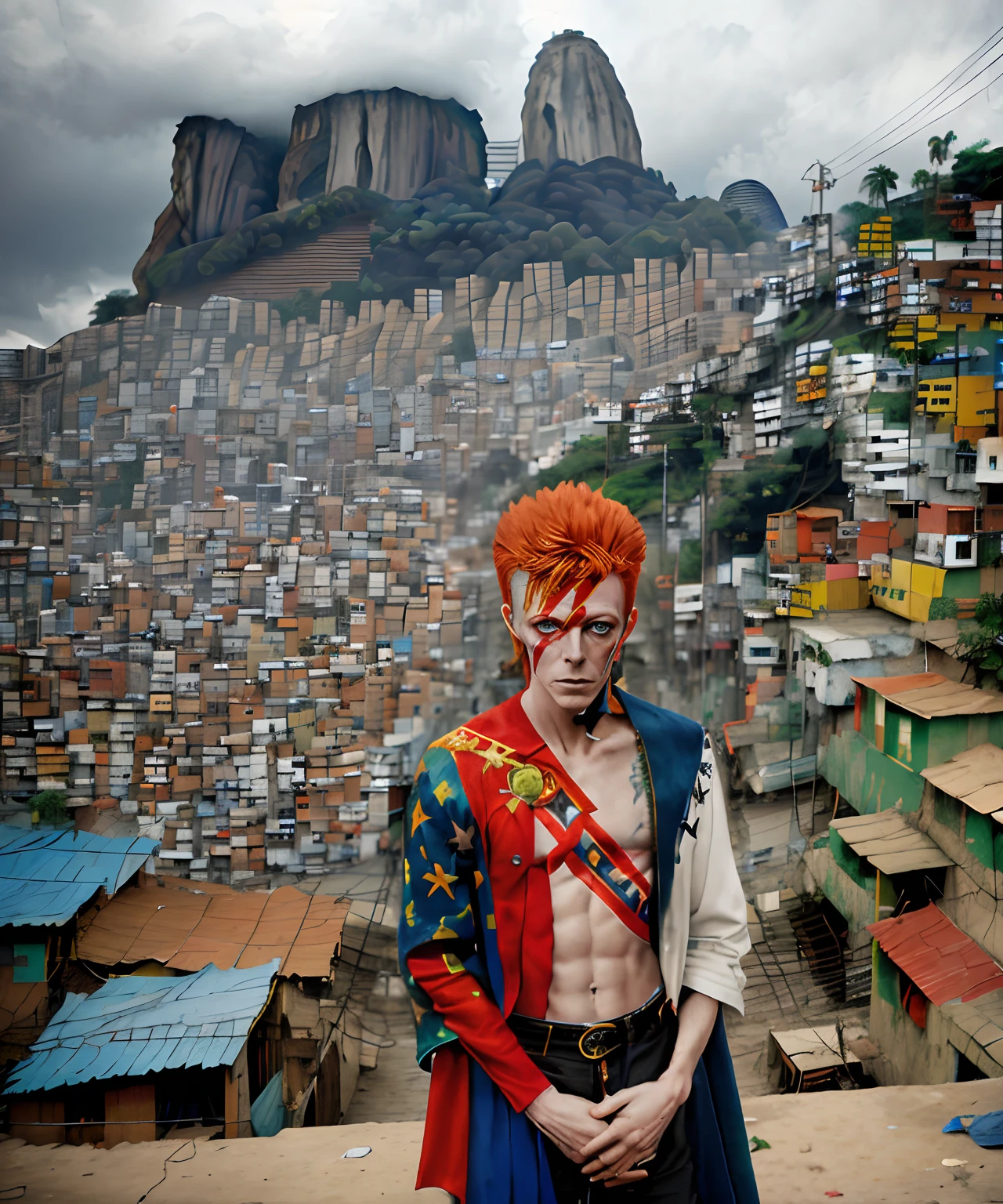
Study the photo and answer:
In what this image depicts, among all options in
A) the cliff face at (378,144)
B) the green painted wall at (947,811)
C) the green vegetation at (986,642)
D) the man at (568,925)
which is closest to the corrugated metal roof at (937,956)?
the green painted wall at (947,811)

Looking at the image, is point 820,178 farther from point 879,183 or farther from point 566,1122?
point 566,1122

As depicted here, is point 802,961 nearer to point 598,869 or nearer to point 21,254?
point 598,869

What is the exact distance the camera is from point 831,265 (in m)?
3.55

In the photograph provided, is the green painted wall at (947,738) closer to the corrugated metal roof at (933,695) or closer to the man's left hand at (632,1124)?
the corrugated metal roof at (933,695)

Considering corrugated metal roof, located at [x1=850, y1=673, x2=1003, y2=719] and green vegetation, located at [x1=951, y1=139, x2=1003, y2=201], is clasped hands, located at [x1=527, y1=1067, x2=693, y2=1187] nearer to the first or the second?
corrugated metal roof, located at [x1=850, y1=673, x2=1003, y2=719]

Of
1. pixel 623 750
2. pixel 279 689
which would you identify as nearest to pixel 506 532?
pixel 623 750

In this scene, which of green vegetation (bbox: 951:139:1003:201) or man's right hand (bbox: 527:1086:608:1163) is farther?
green vegetation (bbox: 951:139:1003:201)

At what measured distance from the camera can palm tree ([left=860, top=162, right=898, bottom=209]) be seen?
11.4 feet

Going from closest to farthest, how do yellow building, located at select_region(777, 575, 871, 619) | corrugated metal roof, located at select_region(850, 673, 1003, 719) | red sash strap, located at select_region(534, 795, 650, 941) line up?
red sash strap, located at select_region(534, 795, 650, 941) < corrugated metal roof, located at select_region(850, 673, 1003, 719) < yellow building, located at select_region(777, 575, 871, 619)

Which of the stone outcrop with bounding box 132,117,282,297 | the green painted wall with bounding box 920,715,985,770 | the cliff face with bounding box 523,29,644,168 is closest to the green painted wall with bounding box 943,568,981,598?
the green painted wall with bounding box 920,715,985,770

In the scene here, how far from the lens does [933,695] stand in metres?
3.41

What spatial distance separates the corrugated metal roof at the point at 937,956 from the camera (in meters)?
3.09

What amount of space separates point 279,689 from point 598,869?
7.07ft

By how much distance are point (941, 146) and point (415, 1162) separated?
12.3ft
